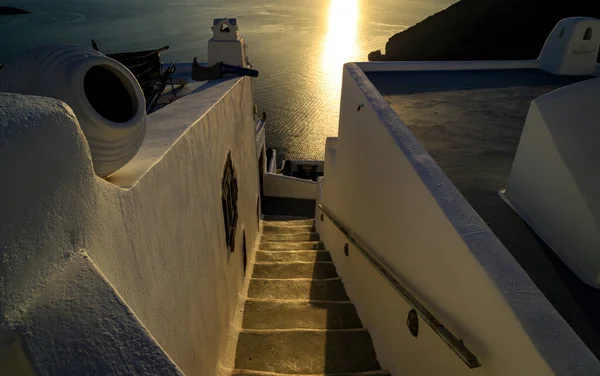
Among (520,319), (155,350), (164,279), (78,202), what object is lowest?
(164,279)

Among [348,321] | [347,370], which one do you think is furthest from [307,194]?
[347,370]

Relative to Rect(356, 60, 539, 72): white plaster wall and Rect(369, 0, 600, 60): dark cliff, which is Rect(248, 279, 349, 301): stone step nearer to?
Rect(356, 60, 539, 72): white plaster wall

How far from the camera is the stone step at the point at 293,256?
7.71 metres

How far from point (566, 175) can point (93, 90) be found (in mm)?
3605

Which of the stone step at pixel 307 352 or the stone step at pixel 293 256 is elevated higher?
the stone step at pixel 307 352

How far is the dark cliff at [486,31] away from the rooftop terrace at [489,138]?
4259cm

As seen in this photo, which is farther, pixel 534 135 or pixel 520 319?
pixel 534 135

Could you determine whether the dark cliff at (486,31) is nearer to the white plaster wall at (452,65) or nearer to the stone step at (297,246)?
the white plaster wall at (452,65)

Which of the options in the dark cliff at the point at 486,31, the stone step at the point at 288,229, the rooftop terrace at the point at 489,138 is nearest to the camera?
the rooftop terrace at the point at 489,138

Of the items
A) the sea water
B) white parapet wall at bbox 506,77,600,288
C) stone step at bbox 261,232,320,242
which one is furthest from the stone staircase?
the sea water

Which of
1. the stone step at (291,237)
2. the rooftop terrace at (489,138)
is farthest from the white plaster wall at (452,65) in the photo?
the stone step at (291,237)

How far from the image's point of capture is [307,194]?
1579cm

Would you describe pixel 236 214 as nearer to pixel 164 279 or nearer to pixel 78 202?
pixel 164 279

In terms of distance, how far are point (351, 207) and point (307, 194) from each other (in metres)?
9.99
